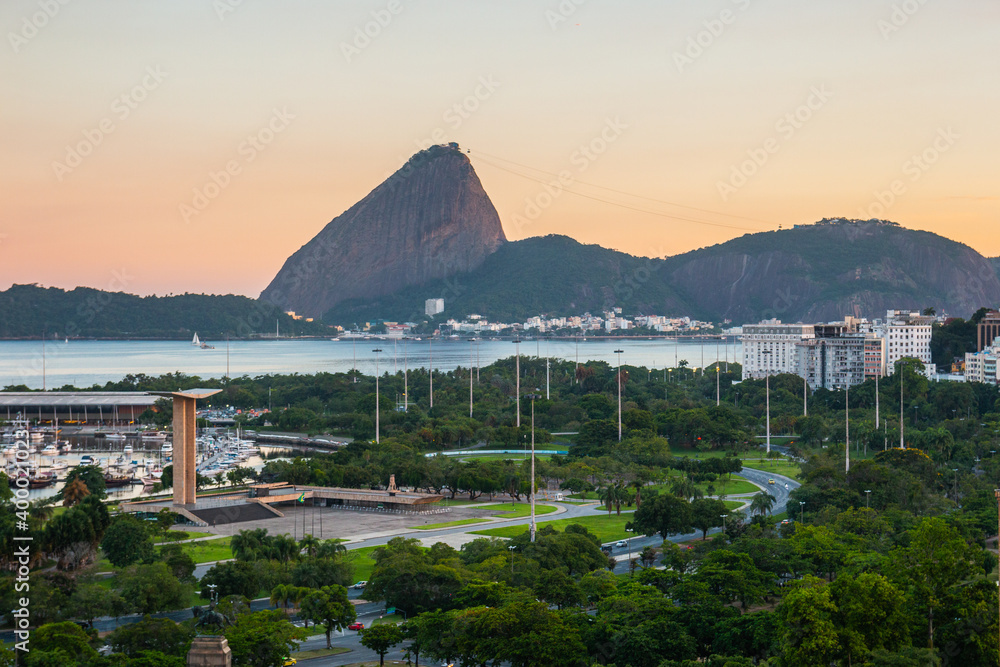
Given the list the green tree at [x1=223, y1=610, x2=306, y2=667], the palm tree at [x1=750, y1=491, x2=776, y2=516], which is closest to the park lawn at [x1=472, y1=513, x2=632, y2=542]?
the palm tree at [x1=750, y1=491, x2=776, y2=516]

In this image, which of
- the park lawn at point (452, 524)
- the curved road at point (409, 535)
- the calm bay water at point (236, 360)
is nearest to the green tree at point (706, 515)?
the curved road at point (409, 535)

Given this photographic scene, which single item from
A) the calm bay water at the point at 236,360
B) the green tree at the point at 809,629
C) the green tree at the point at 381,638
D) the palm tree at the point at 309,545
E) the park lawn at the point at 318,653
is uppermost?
the calm bay water at the point at 236,360

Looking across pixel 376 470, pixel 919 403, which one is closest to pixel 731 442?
pixel 919 403

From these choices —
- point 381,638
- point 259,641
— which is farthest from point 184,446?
point 259,641

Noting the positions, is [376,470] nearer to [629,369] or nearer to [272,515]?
[272,515]

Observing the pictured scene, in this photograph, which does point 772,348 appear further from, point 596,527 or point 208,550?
point 208,550

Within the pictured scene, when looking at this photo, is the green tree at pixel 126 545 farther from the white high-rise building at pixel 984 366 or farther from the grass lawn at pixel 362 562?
the white high-rise building at pixel 984 366

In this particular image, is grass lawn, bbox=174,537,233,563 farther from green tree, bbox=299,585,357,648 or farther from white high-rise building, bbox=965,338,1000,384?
white high-rise building, bbox=965,338,1000,384

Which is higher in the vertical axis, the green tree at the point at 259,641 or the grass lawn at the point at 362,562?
the green tree at the point at 259,641
